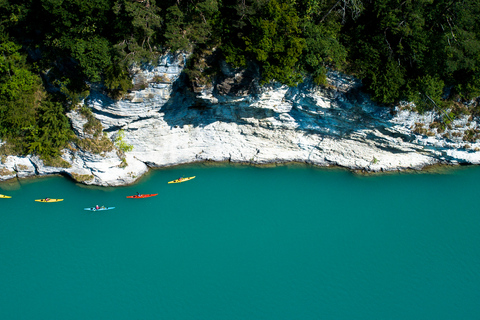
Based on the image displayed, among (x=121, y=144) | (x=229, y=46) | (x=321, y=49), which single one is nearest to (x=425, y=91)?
(x=321, y=49)

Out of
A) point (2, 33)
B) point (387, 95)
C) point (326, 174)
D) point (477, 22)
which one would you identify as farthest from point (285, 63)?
point (2, 33)

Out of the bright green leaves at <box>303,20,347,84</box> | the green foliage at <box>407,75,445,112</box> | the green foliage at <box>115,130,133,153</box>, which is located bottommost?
the green foliage at <box>115,130,133,153</box>

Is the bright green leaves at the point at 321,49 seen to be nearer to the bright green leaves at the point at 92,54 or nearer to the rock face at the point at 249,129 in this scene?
the rock face at the point at 249,129

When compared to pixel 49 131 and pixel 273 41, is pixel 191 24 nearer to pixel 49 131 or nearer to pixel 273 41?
pixel 273 41

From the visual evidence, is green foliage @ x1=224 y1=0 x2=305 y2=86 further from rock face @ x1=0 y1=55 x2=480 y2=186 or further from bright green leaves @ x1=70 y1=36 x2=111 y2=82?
bright green leaves @ x1=70 y1=36 x2=111 y2=82

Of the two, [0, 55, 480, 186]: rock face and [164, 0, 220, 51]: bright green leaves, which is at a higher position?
[164, 0, 220, 51]: bright green leaves

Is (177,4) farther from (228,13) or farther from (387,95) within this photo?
(387,95)

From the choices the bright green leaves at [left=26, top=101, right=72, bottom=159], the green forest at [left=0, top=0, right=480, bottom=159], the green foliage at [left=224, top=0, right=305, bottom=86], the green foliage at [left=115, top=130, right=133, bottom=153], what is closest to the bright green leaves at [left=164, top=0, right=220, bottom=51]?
the green forest at [left=0, top=0, right=480, bottom=159]

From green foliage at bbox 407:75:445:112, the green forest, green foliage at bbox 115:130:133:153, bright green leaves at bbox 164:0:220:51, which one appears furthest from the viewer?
green foliage at bbox 115:130:133:153

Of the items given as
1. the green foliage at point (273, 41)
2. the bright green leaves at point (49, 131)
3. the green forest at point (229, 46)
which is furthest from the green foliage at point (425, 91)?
the bright green leaves at point (49, 131)
